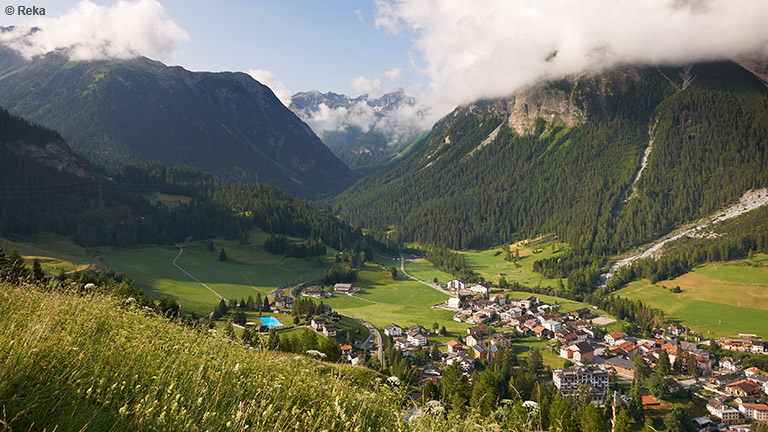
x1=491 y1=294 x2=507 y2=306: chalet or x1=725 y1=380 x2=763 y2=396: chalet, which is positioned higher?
x1=491 y1=294 x2=507 y2=306: chalet

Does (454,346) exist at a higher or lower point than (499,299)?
lower

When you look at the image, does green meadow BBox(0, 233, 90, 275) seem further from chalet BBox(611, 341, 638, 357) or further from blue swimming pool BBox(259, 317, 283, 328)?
chalet BBox(611, 341, 638, 357)

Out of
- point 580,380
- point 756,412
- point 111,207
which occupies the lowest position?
point 756,412

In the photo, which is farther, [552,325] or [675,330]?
[675,330]

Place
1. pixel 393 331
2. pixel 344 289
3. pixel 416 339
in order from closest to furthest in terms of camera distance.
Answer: pixel 416 339, pixel 393 331, pixel 344 289

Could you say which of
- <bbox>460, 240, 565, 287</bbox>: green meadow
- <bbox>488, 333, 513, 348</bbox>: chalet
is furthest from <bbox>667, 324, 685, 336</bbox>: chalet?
<bbox>460, 240, 565, 287</bbox>: green meadow

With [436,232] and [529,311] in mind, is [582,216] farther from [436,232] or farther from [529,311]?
[529,311]

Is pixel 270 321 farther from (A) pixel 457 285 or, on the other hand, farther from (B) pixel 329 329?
(A) pixel 457 285

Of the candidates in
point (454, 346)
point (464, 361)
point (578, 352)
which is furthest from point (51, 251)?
point (578, 352)
